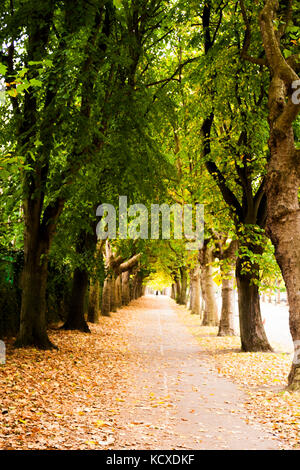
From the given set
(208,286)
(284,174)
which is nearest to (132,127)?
(284,174)

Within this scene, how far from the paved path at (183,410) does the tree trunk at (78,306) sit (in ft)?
15.0

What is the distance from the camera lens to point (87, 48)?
9680 millimetres

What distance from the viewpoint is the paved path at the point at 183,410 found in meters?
5.56

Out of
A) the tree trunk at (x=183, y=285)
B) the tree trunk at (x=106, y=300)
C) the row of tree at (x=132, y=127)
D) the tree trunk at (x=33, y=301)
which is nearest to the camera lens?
the row of tree at (x=132, y=127)

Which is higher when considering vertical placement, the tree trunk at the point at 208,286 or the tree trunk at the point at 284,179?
the tree trunk at the point at 284,179

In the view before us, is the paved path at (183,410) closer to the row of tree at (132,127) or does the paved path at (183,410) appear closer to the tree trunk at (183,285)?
the row of tree at (132,127)

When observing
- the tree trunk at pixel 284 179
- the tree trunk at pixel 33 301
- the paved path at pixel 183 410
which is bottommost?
the paved path at pixel 183 410

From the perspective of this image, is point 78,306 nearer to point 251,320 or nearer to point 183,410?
point 251,320

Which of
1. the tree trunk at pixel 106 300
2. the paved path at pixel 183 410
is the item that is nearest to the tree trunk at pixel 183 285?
the tree trunk at pixel 106 300

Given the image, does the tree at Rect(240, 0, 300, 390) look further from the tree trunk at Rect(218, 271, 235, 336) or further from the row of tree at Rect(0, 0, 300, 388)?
the tree trunk at Rect(218, 271, 235, 336)

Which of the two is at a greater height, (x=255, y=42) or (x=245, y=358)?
(x=255, y=42)
